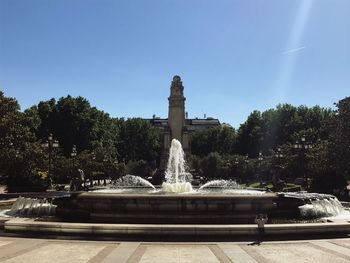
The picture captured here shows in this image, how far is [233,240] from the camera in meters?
14.6

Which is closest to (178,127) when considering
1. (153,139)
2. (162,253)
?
(153,139)

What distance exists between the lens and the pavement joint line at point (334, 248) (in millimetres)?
12789

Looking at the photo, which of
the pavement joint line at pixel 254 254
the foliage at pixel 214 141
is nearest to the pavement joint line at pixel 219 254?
the pavement joint line at pixel 254 254

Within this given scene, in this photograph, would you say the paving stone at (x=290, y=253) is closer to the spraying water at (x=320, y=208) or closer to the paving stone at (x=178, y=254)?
the paving stone at (x=178, y=254)

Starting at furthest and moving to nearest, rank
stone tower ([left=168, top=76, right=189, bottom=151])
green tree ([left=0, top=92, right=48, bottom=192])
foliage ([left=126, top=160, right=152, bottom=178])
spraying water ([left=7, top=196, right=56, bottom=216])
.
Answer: foliage ([left=126, top=160, right=152, bottom=178])
stone tower ([left=168, top=76, right=189, bottom=151])
green tree ([left=0, top=92, right=48, bottom=192])
spraying water ([left=7, top=196, right=56, bottom=216])

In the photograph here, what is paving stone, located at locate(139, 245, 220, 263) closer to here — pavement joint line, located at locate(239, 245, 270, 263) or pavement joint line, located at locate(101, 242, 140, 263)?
pavement joint line, located at locate(101, 242, 140, 263)

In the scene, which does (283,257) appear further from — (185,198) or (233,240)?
(185,198)

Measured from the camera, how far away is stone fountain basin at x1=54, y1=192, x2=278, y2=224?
17469 millimetres

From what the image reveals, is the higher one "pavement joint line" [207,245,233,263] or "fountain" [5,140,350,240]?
"fountain" [5,140,350,240]

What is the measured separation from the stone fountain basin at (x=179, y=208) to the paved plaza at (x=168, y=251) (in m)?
3.31

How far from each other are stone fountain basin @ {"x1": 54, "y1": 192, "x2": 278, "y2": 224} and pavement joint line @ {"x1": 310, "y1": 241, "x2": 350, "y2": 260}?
3.74m

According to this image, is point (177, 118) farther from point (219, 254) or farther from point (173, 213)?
point (219, 254)

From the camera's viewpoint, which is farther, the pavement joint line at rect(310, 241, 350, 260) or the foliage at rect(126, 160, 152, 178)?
the foliage at rect(126, 160, 152, 178)

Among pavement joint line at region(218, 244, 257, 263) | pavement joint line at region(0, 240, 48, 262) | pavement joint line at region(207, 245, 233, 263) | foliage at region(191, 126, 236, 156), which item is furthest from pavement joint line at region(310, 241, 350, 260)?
foliage at region(191, 126, 236, 156)
